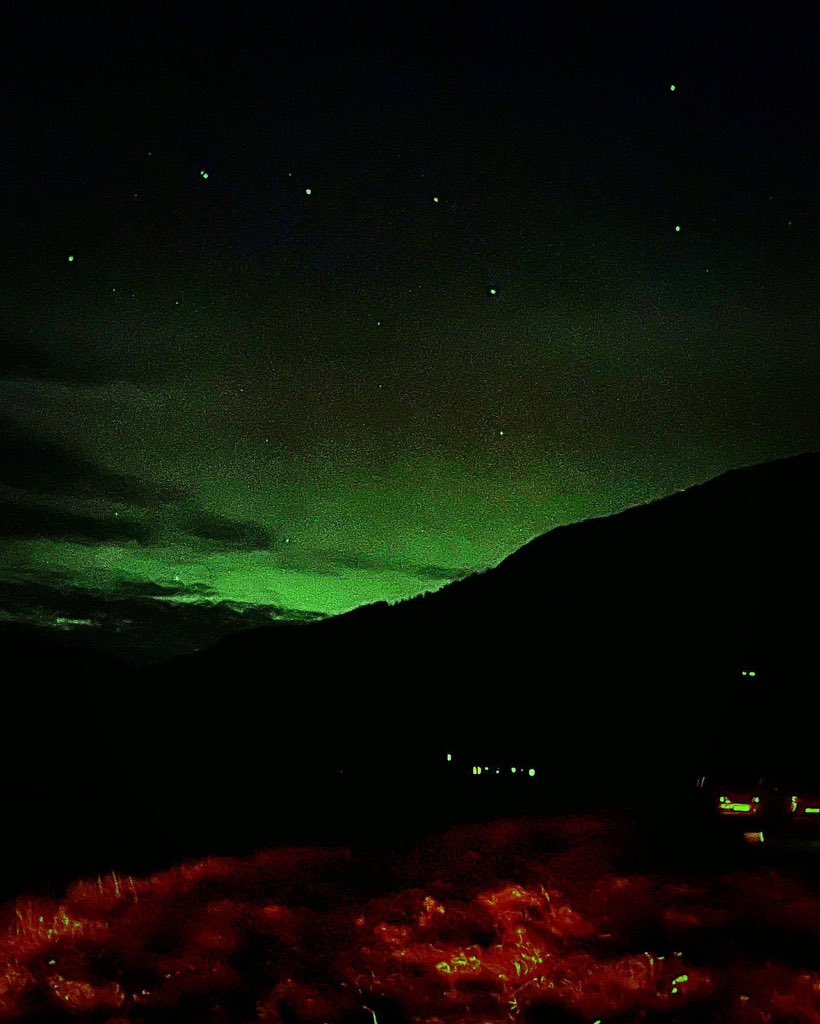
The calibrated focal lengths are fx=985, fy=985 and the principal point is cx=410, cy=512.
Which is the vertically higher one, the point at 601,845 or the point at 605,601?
the point at 605,601

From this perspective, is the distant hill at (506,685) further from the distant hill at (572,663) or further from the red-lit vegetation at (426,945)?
the red-lit vegetation at (426,945)

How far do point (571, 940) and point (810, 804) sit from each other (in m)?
3.95

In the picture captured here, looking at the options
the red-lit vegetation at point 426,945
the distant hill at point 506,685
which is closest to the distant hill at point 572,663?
the distant hill at point 506,685

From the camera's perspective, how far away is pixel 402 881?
1125 cm

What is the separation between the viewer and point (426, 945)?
8.59 m

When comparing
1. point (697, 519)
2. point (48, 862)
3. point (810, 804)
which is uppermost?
point (697, 519)

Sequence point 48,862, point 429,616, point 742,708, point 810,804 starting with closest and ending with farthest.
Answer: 1. point 810,804
2. point 48,862
3. point 742,708
4. point 429,616

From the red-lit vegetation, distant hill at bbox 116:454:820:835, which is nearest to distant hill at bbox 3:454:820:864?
distant hill at bbox 116:454:820:835

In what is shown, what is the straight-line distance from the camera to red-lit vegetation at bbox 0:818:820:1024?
7.34 meters

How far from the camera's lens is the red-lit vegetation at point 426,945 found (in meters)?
7.34

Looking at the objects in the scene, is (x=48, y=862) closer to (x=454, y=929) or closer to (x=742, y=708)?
(x=454, y=929)

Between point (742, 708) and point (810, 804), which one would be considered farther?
point (742, 708)

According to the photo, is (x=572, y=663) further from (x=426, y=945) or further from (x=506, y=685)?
(x=426, y=945)

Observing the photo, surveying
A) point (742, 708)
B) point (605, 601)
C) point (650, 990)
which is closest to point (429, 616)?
point (605, 601)
